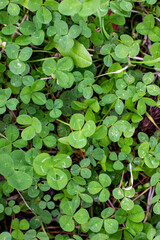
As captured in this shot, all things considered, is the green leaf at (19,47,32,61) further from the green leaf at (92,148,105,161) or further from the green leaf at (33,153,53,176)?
the green leaf at (92,148,105,161)

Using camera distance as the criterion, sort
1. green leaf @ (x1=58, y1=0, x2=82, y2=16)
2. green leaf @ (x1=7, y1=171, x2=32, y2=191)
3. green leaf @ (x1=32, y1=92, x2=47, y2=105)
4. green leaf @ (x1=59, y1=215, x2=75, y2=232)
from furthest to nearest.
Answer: green leaf @ (x1=32, y1=92, x2=47, y2=105), green leaf @ (x1=59, y1=215, x2=75, y2=232), green leaf @ (x1=7, y1=171, x2=32, y2=191), green leaf @ (x1=58, y1=0, x2=82, y2=16)

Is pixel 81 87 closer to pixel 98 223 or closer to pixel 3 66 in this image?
pixel 3 66

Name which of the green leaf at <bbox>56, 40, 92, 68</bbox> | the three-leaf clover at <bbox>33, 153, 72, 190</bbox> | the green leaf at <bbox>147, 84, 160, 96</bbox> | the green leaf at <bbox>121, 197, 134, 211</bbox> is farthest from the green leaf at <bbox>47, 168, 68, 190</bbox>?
the green leaf at <bbox>147, 84, 160, 96</bbox>

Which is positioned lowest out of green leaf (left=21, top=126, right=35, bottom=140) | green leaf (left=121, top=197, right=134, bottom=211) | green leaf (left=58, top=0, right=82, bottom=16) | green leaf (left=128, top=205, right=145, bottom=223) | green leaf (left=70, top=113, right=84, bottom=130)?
green leaf (left=128, top=205, right=145, bottom=223)

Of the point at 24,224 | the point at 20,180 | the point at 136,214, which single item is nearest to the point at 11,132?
the point at 20,180

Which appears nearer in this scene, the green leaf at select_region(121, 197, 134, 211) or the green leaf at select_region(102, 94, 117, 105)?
the green leaf at select_region(121, 197, 134, 211)

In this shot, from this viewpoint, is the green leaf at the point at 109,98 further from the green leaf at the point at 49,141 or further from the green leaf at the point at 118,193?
the green leaf at the point at 118,193

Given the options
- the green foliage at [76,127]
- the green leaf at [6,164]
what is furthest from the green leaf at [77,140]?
the green leaf at [6,164]

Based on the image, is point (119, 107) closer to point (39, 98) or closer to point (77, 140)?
point (77, 140)

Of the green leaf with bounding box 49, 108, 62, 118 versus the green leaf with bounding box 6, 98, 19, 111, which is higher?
the green leaf with bounding box 6, 98, 19, 111
